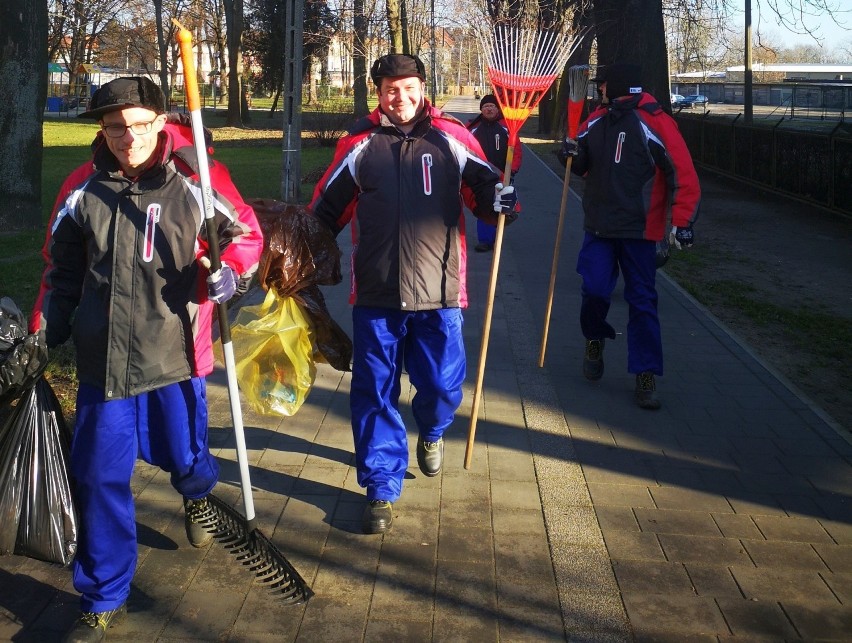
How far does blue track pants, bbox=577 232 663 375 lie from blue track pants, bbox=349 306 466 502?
1.95m

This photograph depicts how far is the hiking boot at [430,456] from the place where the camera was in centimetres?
484

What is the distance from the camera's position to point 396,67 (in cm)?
419

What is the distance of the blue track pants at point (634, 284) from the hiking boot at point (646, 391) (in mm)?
63

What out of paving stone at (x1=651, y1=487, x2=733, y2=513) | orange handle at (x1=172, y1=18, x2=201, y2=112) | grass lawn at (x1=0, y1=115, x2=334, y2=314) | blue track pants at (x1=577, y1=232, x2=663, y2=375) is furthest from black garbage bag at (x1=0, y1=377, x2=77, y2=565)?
grass lawn at (x1=0, y1=115, x2=334, y2=314)

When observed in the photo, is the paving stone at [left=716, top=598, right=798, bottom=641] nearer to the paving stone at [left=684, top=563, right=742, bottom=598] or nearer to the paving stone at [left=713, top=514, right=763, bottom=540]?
the paving stone at [left=684, top=563, right=742, bottom=598]

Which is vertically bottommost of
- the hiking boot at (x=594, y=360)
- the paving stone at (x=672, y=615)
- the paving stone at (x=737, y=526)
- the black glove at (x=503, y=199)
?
the paving stone at (x=672, y=615)

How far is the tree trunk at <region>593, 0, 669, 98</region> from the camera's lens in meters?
16.3

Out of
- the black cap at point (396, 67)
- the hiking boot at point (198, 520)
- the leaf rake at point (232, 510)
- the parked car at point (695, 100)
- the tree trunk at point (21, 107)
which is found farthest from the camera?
the parked car at point (695, 100)

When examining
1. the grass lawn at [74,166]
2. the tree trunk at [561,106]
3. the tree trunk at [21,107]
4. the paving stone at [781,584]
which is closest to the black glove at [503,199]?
the paving stone at [781,584]

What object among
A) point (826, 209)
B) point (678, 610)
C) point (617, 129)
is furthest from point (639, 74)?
point (826, 209)

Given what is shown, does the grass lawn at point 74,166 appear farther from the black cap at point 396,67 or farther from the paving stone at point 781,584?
the paving stone at point 781,584

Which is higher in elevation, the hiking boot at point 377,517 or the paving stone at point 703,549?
the hiking boot at point 377,517

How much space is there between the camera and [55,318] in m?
3.55

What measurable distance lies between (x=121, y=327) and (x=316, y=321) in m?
1.35
